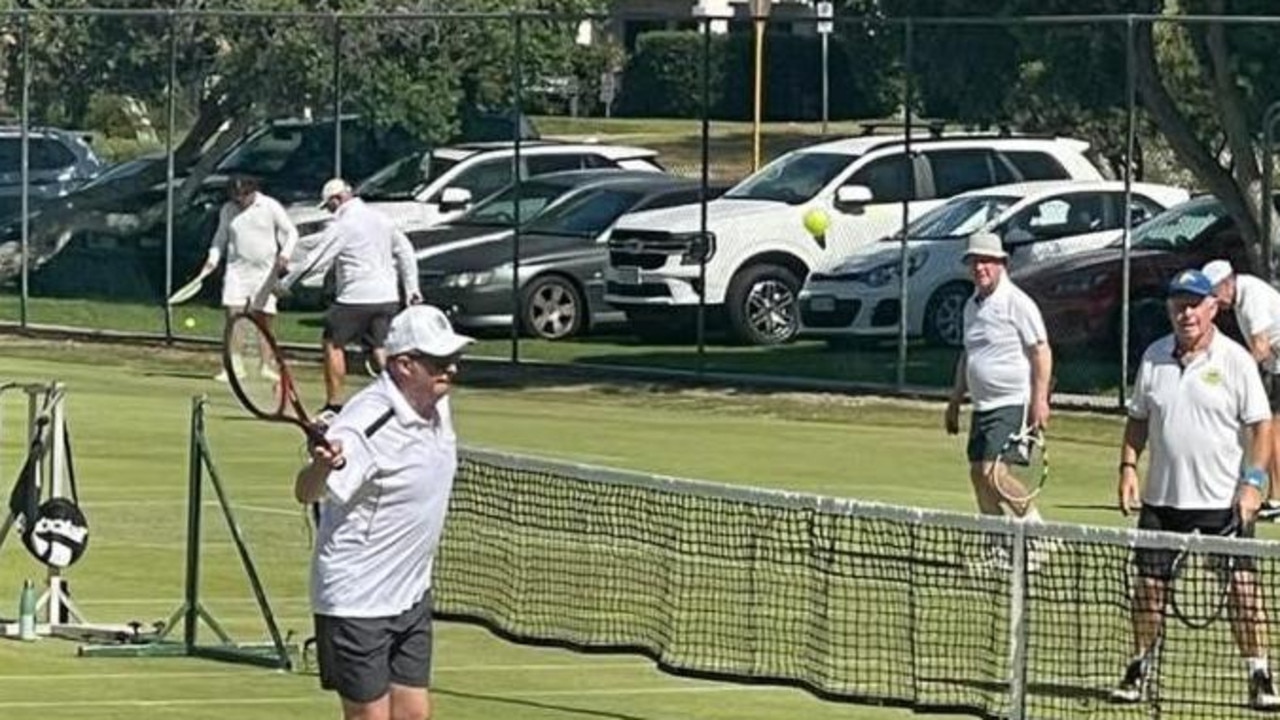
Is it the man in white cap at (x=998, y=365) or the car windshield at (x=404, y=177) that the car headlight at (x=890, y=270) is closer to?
the car windshield at (x=404, y=177)

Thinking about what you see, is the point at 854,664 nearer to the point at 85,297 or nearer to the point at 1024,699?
the point at 1024,699

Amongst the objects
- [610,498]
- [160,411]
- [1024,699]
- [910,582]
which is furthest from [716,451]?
[1024,699]

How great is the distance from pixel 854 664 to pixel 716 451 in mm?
10107

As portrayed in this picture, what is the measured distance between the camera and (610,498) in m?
17.3

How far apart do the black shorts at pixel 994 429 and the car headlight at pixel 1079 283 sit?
431 inches

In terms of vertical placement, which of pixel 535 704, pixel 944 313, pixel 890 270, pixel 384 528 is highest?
pixel 890 270

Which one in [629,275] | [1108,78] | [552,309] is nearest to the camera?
[1108,78]

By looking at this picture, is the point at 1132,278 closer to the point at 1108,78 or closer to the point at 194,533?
the point at 1108,78

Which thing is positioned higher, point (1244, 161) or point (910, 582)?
point (1244, 161)

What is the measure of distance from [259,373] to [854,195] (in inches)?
750

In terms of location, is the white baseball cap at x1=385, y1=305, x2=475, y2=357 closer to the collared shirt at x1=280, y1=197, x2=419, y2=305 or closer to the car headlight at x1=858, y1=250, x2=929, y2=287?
the collared shirt at x1=280, y1=197, x2=419, y2=305

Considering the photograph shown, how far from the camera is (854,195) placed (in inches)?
1191

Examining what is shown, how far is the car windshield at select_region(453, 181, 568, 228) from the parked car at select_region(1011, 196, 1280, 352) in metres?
6.29

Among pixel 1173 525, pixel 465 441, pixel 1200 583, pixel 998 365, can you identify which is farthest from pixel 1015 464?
pixel 465 441
